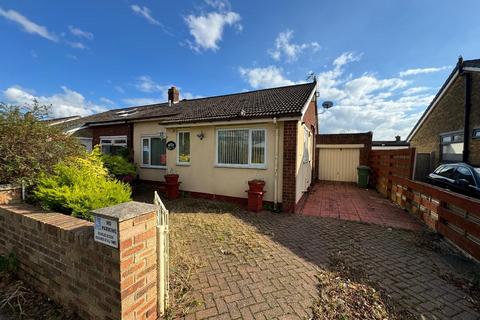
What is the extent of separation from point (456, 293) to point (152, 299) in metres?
4.29

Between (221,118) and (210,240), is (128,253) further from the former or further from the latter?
(221,118)

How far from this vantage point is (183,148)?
911 cm

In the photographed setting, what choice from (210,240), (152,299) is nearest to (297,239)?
(210,240)

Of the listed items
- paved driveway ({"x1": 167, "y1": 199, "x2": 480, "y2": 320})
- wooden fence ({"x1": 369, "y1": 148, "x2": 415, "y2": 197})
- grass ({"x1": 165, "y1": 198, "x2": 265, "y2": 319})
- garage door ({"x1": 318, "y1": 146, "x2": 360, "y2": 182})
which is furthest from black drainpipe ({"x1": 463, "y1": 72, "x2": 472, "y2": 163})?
grass ({"x1": 165, "y1": 198, "x2": 265, "y2": 319})

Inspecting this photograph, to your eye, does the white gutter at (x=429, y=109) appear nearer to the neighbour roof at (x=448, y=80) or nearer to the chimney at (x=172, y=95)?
the neighbour roof at (x=448, y=80)

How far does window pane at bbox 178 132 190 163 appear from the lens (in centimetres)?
897

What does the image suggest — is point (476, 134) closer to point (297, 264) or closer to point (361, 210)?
point (361, 210)

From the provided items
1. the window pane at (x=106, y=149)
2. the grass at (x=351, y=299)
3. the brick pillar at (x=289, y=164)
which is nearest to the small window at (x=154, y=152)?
the window pane at (x=106, y=149)

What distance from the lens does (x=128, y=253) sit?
2.11m

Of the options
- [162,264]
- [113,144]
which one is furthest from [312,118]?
[113,144]

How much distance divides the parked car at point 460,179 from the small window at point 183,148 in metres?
9.15

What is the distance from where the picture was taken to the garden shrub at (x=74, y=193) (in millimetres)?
3232

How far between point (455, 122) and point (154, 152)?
→ 16.6 meters

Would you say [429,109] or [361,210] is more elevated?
[429,109]
